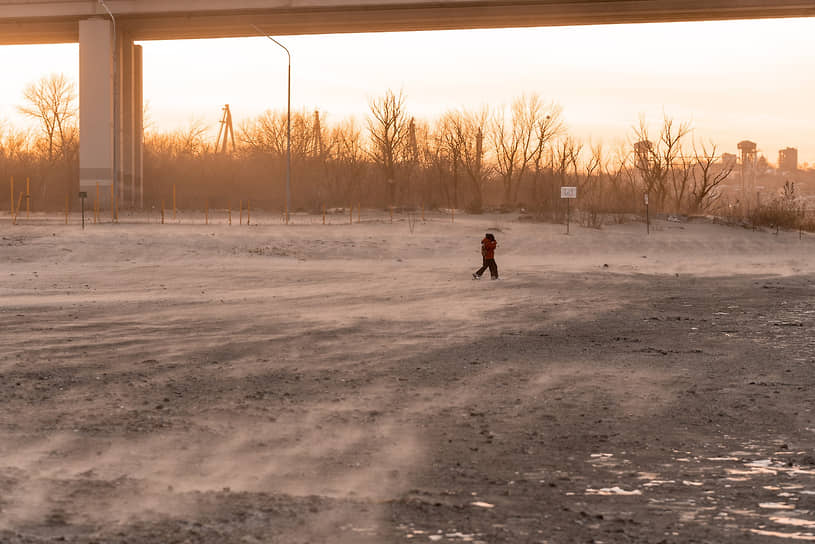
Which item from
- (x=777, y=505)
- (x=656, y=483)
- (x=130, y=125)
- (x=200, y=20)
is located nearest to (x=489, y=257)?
(x=656, y=483)

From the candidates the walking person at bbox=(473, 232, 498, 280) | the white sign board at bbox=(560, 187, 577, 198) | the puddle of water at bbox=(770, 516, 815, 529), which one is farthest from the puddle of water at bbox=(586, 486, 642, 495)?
the white sign board at bbox=(560, 187, 577, 198)

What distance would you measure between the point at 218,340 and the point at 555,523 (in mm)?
7706

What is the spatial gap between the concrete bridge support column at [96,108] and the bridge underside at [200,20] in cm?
6

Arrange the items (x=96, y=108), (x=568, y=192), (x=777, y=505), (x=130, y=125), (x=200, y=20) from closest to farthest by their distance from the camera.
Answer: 1. (x=777, y=505)
2. (x=568, y=192)
3. (x=200, y=20)
4. (x=96, y=108)
5. (x=130, y=125)

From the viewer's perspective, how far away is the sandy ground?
5.55 metres

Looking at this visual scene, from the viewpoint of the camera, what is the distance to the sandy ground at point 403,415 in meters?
5.55

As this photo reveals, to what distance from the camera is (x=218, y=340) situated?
40.5 ft

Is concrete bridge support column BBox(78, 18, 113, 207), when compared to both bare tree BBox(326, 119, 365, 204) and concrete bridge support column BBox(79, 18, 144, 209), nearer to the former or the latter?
Result: concrete bridge support column BBox(79, 18, 144, 209)

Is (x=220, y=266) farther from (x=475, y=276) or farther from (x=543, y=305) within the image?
(x=543, y=305)

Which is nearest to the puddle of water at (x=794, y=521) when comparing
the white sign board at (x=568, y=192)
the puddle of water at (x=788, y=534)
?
the puddle of water at (x=788, y=534)

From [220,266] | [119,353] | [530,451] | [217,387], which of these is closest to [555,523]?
[530,451]

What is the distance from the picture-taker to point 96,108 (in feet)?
180

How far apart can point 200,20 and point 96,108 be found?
799cm

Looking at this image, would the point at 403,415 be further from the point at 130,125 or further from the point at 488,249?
the point at 130,125
